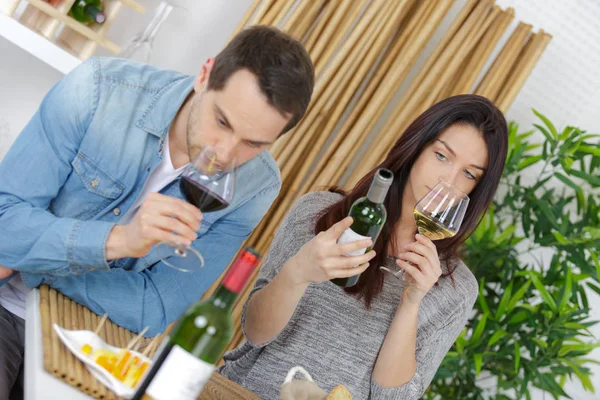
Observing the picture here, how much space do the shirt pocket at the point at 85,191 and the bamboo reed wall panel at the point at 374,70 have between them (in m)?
Answer: 1.11

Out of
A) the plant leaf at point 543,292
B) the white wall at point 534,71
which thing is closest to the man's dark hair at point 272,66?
the white wall at point 534,71

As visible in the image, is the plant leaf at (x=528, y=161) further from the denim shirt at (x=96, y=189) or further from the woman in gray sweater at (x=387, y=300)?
the denim shirt at (x=96, y=189)

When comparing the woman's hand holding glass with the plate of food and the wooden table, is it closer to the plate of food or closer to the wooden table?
the wooden table

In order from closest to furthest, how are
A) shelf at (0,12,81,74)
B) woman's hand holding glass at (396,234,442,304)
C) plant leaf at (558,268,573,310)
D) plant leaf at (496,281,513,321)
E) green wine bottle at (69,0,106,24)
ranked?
woman's hand holding glass at (396,234,442,304) < shelf at (0,12,81,74) < green wine bottle at (69,0,106,24) < plant leaf at (558,268,573,310) < plant leaf at (496,281,513,321)

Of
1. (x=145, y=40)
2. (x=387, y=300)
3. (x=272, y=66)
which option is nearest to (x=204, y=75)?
(x=272, y=66)

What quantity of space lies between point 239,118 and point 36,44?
1237mm

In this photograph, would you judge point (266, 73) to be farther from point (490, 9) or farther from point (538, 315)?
point (538, 315)

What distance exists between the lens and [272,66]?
1.44m

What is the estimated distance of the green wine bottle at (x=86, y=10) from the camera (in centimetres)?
239

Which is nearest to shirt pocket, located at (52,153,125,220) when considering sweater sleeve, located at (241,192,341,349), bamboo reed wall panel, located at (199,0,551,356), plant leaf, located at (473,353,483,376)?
sweater sleeve, located at (241,192,341,349)

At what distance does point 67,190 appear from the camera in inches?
64.1

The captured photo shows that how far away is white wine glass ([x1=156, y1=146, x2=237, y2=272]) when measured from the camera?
125 cm

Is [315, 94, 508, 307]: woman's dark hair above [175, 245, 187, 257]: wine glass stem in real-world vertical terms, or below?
above

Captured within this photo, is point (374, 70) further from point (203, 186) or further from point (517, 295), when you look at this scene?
point (203, 186)
